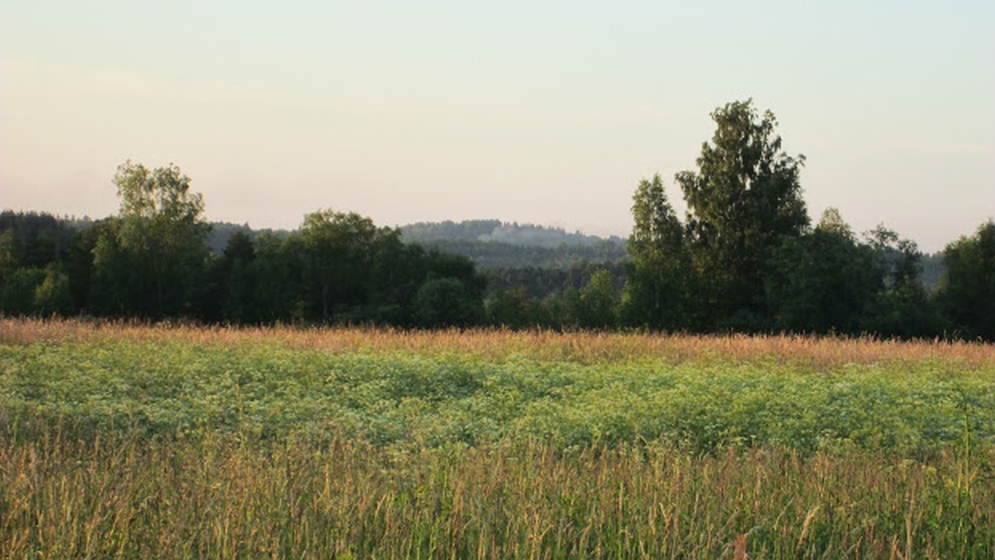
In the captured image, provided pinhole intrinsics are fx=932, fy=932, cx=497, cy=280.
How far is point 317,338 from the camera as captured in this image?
Answer: 22234 mm

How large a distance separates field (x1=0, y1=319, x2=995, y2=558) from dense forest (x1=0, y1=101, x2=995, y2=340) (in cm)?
1235

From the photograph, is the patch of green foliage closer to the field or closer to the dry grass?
the field

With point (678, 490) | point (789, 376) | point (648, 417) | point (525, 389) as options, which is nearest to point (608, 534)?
point (678, 490)

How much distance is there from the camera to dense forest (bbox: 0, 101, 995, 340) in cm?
3594

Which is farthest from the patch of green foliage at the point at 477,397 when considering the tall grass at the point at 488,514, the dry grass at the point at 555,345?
the tall grass at the point at 488,514

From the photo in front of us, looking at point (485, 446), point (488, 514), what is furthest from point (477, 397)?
point (488, 514)

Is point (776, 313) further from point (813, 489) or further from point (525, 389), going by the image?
point (813, 489)

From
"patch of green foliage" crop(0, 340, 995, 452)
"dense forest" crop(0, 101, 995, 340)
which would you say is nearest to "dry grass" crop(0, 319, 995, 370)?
"patch of green foliage" crop(0, 340, 995, 452)

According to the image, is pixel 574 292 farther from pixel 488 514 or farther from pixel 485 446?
pixel 488 514

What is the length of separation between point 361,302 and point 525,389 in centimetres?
2393

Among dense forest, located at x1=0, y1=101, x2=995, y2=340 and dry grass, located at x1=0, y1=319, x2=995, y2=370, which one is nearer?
dry grass, located at x1=0, y1=319, x2=995, y2=370

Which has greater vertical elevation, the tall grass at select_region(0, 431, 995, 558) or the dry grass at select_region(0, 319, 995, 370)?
the tall grass at select_region(0, 431, 995, 558)

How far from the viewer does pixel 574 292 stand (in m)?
42.6

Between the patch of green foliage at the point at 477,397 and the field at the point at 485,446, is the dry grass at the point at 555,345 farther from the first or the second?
the patch of green foliage at the point at 477,397
